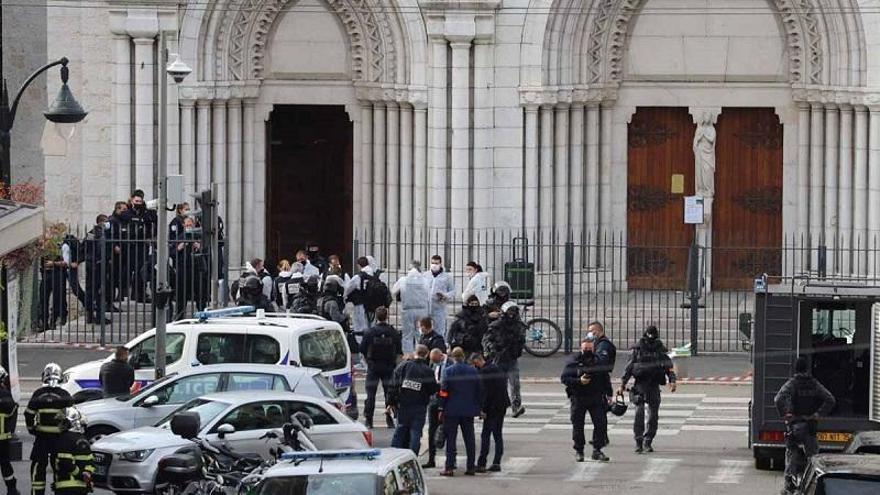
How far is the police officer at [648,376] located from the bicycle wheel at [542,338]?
24.8ft

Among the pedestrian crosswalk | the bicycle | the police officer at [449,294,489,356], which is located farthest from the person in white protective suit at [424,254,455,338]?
the pedestrian crosswalk

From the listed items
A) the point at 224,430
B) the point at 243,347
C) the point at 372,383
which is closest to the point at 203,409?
the point at 224,430

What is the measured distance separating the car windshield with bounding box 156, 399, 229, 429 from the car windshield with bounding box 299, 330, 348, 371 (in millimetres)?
3591

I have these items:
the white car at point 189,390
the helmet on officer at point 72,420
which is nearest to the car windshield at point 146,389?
the white car at point 189,390

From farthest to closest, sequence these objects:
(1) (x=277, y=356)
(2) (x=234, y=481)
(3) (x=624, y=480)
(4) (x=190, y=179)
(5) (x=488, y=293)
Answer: (4) (x=190, y=179), (5) (x=488, y=293), (1) (x=277, y=356), (3) (x=624, y=480), (2) (x=234, y=481)

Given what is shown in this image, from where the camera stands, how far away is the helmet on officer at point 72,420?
25.8 meters

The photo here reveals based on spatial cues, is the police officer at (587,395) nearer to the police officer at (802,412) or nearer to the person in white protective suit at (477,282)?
the police officer at (802,412)

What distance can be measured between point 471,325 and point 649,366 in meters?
3.57

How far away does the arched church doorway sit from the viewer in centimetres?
4166

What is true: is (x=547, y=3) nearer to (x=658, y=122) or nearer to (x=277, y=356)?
(x=658, y=122)

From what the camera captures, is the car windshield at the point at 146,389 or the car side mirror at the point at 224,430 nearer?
the car side mirror at the point at 224,430

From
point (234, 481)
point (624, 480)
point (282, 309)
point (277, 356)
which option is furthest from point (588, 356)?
point (282, 309)

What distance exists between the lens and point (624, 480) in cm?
2842

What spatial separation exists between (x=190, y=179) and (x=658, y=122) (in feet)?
24.2
